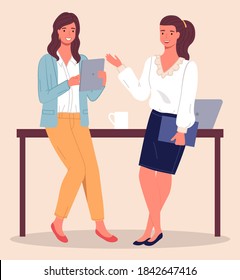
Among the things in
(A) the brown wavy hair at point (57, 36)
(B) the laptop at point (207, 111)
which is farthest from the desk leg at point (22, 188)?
(B) the laptop at point (207, 111)

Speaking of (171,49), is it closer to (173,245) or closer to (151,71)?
(151,71)

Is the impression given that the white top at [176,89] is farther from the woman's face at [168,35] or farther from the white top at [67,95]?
the white top at [67,95]

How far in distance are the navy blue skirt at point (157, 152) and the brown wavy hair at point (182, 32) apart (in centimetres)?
67

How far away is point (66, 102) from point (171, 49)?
3.98 feet

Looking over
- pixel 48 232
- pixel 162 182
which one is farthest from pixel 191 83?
pixel 48 232

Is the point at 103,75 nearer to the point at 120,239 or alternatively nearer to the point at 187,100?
the point at 187,100

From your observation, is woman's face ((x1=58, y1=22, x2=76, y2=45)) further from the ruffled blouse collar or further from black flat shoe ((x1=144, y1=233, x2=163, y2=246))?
black flat shoe ((x1=144, y1=233, x2=163, y2=246))

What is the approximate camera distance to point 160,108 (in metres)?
10.0

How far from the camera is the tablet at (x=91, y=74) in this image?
10.1 metres

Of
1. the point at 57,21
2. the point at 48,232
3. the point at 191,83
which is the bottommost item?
the point at 48,232

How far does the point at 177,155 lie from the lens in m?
10.2

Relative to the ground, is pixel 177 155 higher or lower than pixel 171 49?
lower

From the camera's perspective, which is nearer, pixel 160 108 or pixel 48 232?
pixel 160 108

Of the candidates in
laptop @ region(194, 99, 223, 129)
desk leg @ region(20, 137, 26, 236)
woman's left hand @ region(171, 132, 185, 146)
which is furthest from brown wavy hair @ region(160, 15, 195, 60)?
desk leg @ region(20, 137, 26, 236)
